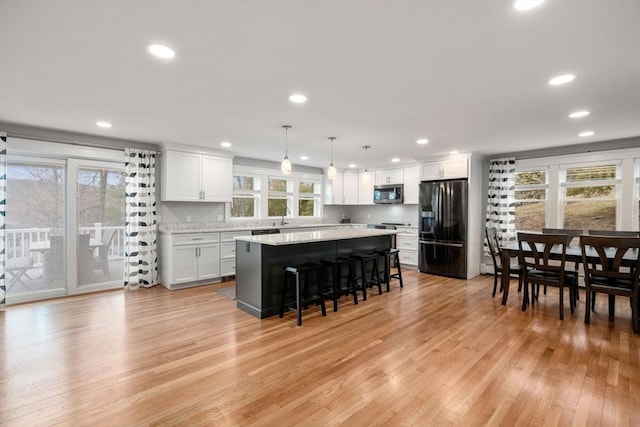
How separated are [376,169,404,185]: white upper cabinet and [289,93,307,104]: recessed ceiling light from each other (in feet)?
14.9

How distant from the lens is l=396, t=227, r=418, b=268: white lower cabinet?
6.79 m

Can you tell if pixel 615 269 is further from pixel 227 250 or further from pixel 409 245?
pixel 227 250

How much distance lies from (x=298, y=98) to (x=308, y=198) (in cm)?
483

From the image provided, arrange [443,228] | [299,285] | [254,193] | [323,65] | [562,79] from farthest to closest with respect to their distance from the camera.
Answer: [254,193] < [443,228] < [299,285] < [562,79] < [323,65]

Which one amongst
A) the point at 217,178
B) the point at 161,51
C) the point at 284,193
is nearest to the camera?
the point at 161,51

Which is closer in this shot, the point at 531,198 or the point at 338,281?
the point at 338,281

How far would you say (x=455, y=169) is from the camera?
5.96m

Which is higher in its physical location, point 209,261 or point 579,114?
point 579,114

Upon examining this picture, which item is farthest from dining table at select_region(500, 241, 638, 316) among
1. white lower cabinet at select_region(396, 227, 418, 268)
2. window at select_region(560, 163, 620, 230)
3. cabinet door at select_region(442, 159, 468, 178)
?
white lower cabinet at select_region(396, 227, 418, 268)

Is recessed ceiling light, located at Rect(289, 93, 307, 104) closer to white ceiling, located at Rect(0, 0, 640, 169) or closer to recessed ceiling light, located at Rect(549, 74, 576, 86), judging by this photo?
white ceiling, located at Rect(0, 0, 640, 169)

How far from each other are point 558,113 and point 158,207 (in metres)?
5.80

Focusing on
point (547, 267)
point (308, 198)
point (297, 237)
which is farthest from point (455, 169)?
point (297, 237)

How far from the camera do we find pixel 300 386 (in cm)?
230

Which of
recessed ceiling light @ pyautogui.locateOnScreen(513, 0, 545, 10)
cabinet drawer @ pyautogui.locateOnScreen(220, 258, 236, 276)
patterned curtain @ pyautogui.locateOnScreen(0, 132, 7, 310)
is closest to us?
recessed ceiling light @ pyautogui.locateOnScreen(513, 0, 545, 10)
